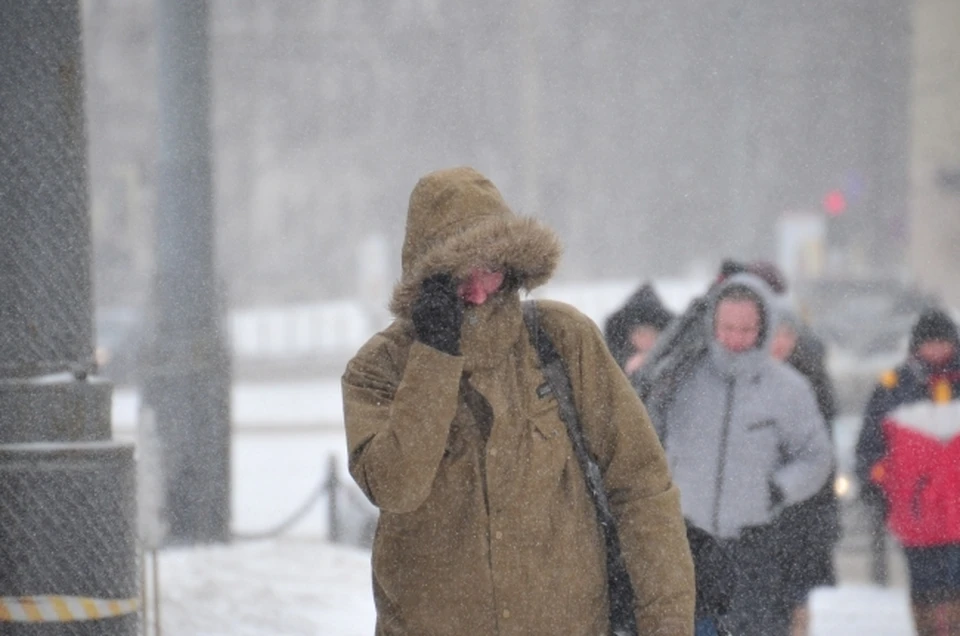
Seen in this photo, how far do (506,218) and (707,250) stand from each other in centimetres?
3772

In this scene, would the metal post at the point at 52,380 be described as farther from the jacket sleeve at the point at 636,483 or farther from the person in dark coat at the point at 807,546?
the person in dark coat at the point at 807,546

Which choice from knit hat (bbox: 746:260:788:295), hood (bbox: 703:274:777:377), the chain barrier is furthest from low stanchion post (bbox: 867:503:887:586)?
hood (bbox: 703:274:777:377)

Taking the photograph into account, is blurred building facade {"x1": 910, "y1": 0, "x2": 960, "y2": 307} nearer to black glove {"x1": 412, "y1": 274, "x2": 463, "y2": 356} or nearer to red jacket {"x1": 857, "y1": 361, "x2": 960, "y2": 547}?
red jacket {"x1": 857, "y1": 361, "x2": 960, "y2": 547}

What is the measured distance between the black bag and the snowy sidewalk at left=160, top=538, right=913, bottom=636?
423cm

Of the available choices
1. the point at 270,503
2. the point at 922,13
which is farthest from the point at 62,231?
the point at 922,13

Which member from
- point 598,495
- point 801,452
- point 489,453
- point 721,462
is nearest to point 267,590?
point 721,462

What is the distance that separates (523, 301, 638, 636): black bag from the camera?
3158mm

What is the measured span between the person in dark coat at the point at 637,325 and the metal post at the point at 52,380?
2971mm

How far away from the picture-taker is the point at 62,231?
15.6ft

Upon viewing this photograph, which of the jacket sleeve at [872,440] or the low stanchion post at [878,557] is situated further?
the low stanchion post at [878,557]

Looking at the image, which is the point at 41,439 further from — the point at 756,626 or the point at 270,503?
the point at 270,503

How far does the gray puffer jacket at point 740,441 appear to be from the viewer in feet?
18.1

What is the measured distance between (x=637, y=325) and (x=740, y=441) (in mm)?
1568

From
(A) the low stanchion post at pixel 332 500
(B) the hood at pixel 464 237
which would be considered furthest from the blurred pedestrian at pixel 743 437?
(A) the low stanchion post at pixel 332 500
